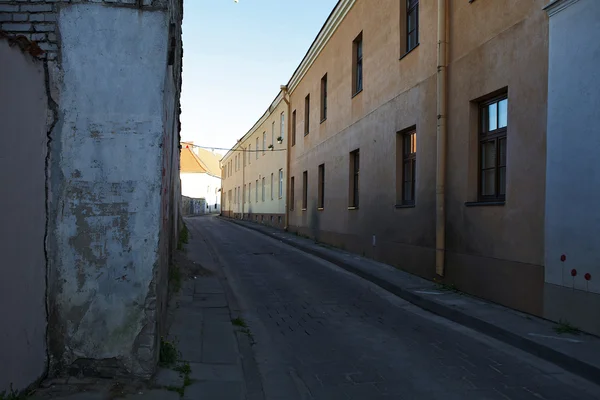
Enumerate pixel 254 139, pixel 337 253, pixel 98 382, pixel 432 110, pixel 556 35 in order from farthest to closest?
pixel 254 139, pixel 337 253, pixel 432 110, pixel 556 35, pixel 98 382

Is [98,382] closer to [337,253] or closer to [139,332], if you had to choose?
[139,332]

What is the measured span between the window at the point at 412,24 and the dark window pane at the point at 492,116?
9.66 feet

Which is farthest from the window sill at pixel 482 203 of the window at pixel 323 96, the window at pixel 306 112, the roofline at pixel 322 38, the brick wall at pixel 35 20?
the window at pixel 306 112

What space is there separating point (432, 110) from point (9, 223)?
25.6ft

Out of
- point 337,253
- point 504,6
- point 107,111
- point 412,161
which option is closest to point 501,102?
point 504,6

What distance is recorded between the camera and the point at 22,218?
3592 mm

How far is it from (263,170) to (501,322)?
25.8 m

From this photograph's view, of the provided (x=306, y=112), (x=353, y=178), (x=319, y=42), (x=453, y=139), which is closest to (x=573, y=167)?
(x=453, y=139)

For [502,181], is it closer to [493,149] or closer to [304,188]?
[493,149]

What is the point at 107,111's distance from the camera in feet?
13.4

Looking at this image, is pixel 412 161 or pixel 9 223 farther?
pixel 412 161

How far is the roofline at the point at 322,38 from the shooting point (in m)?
15.6

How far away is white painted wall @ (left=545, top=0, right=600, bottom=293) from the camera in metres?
5.66

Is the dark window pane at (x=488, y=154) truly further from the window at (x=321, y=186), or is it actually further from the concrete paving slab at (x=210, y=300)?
the window at (x=321, y=186)
